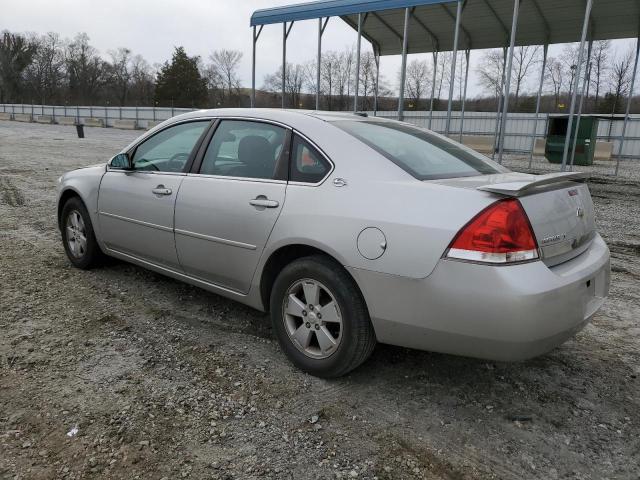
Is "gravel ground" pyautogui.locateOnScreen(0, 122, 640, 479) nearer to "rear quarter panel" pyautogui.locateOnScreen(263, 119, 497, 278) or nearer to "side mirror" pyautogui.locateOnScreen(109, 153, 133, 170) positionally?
"rear quarter panel" pyautogui.locateOnScreen(263, 119, 497, 278)

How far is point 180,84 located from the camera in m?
73.1

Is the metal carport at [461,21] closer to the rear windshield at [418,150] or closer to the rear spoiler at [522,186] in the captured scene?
the rear windshield at [418,150]

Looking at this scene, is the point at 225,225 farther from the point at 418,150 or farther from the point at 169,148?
the point at 418,150

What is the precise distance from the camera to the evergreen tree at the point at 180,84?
72.9 metres

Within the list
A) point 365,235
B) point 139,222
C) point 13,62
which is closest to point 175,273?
point 139,222

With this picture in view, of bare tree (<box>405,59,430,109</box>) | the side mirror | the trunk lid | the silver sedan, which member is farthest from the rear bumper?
bare tree (<box>405,59,430,109</box>)

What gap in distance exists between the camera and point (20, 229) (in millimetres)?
6625

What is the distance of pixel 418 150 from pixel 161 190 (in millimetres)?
1966

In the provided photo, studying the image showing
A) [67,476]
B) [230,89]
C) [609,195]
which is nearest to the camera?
[67,476]

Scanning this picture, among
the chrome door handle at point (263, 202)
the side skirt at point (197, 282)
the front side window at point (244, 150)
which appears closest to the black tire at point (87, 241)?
the side skirt at point (197, 282)

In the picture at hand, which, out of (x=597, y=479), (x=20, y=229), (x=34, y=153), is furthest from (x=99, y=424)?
(x=34, y=153)

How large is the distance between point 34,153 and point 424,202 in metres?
18.0

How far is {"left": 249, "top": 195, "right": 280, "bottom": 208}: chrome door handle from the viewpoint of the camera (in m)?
3.12

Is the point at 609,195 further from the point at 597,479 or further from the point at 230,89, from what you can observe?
the point at 230,89
